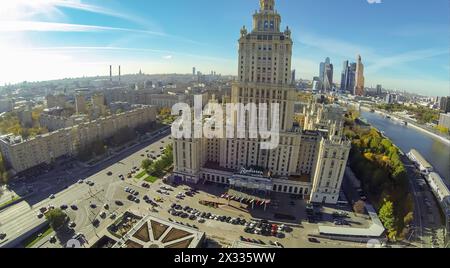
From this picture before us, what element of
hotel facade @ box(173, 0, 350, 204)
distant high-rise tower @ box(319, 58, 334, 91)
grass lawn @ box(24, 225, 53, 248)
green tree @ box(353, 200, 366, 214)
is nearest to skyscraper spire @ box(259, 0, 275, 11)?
hotel facade @ box(173, 0, 350, 204)

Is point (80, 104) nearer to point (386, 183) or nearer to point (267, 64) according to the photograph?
point (267, 64)

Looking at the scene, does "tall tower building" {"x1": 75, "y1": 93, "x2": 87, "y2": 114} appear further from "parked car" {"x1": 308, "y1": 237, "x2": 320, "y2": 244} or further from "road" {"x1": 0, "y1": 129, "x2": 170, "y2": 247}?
"parked car" {"x1": 308, "y1": 237, "x2": 320, "y2": 244}

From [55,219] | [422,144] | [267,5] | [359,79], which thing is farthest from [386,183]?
[359,79]

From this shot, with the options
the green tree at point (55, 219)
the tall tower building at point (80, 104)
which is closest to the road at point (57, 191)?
the green tree at point (55, 219)
